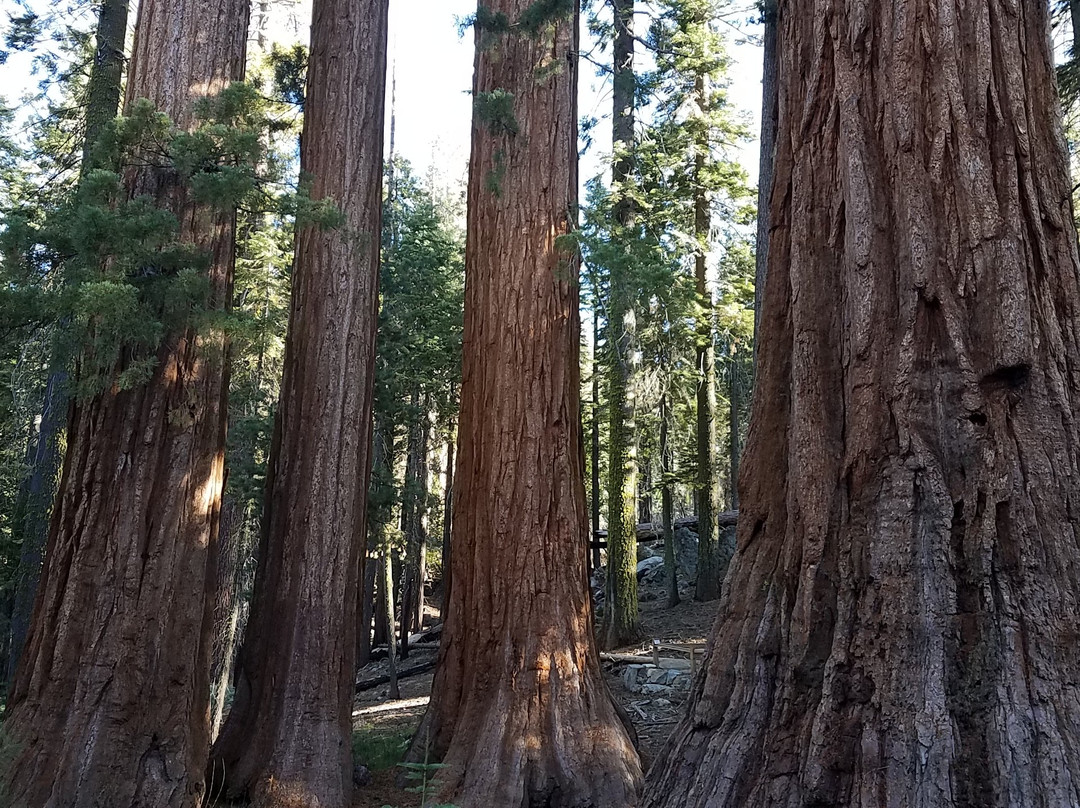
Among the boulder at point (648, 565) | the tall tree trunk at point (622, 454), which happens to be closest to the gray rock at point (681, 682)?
the tall tree trunk at point (622, 454)

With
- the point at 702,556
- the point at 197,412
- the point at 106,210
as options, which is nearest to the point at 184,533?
the point at 197,412

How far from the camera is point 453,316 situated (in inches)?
622

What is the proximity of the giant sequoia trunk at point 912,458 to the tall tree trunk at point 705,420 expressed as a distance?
14120 millimetres

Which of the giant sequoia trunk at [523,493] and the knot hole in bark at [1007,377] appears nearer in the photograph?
the knot hole in bark at [1007,377]

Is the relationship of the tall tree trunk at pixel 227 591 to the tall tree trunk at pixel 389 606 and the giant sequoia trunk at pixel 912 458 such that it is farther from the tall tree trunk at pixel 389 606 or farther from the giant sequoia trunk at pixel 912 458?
the giant sequoia trunk at pixel 912 458

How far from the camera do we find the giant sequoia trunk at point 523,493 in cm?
595

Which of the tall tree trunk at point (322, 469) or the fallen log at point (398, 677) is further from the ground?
the tall tree trunk at point (322, 469)

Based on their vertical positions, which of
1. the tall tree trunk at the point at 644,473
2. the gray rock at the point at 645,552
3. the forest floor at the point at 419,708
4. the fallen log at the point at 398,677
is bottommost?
the fallen log at the point at 398,677

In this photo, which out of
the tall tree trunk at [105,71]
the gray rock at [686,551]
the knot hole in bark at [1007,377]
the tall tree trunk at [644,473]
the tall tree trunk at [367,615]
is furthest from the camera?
the gray rock at [686,551]

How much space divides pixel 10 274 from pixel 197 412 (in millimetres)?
1411

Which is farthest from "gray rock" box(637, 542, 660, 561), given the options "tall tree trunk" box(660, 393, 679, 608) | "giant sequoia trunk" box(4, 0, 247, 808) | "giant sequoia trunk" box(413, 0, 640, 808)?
"giant sequoia trunk" box(4, 0, 247, 808)

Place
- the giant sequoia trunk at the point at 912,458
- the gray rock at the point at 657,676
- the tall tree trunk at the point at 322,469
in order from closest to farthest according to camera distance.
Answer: the giant sequoia trunk at the point at 912,458 → the tall tree trunk at the point at 322,469 → the gray rock at the point at 657,676

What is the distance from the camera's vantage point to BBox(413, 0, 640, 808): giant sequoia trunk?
5953 millimetres

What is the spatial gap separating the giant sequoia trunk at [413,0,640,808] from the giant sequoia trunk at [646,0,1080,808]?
3496 mm
